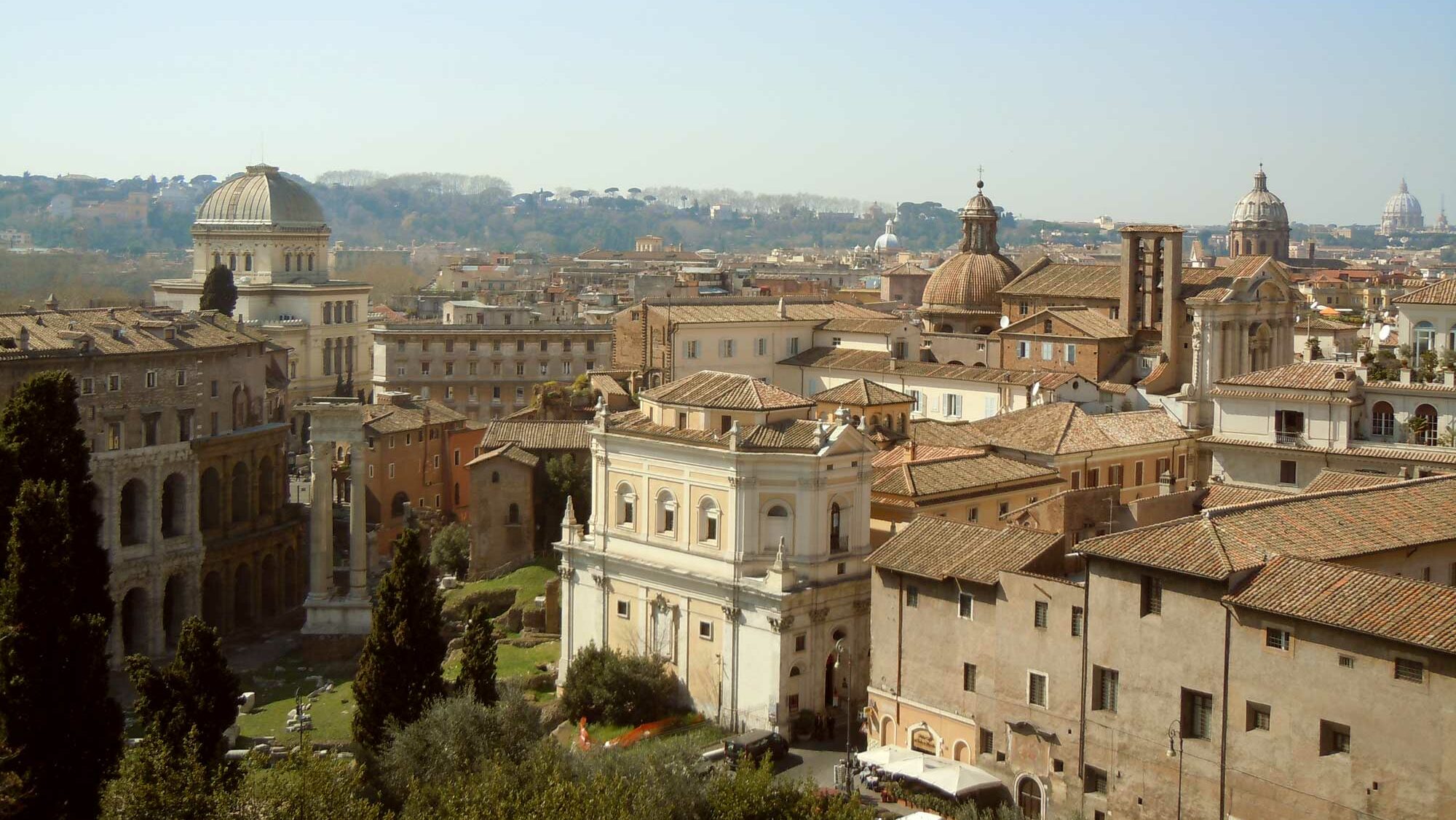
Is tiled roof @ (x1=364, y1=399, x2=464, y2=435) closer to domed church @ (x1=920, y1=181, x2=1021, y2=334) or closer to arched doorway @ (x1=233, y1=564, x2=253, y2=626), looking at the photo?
arched doorway @ (x1=233, y1=564, x2=253, y2=626)

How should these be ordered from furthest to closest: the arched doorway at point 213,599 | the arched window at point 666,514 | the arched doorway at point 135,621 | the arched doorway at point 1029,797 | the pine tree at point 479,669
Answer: the arched doorway at point 213,599 < the arched doorway at point 135,621 < the arched window at point 666,514 < the pine tree at point 479,669 < the arched doorway at point 1029,797

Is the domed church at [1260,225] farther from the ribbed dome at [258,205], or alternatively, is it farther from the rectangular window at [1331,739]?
the rectangular window at [1331,739]

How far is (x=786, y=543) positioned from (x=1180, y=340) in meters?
22.6

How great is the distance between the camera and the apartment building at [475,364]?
7700 centimetres

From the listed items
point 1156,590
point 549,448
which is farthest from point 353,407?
point 1156,590

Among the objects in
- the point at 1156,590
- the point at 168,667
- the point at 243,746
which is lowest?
the point at 243,746

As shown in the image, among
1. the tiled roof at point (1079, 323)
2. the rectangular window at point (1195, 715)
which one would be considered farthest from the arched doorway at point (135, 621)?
the rectangular window at point (1195, 715)

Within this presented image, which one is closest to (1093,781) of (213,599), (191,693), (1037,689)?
(1037,689)

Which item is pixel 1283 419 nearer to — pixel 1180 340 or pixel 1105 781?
pixel 1180 340

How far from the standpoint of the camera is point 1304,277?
112750mm

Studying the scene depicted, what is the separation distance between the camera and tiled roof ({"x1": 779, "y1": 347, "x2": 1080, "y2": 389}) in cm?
5478

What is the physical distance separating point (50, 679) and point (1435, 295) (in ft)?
113

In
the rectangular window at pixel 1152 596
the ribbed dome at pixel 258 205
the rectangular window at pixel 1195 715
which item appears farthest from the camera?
the ribbed dome at pixel 258 205

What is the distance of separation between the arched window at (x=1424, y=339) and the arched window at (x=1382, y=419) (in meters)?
4.97
